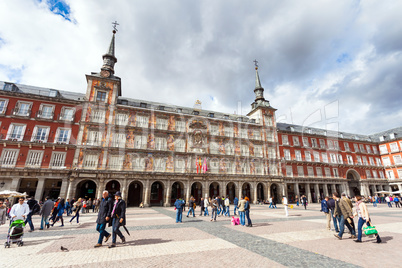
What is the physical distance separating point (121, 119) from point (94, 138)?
182 inches

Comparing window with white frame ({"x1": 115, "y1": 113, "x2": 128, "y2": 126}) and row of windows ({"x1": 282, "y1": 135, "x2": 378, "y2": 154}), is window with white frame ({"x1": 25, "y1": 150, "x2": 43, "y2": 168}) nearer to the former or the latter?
window with white frame ({"x1": 115, "y1": 113, "x2": 128, "y2": 126})

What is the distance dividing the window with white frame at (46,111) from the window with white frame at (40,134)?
5.41ft

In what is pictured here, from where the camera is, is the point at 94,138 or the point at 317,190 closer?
the point at 94,138

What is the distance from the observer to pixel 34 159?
24016mm

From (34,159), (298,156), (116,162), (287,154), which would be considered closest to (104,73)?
(116,162)

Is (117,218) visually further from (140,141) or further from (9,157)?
(9,157)

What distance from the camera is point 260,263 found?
17.0 ft

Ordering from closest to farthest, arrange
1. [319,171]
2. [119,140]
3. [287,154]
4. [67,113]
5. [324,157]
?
[67,113]
[119,140]
[287,154]
[319,171]
[324,157]

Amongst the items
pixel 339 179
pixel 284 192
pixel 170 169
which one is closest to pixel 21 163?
pixel 170 169

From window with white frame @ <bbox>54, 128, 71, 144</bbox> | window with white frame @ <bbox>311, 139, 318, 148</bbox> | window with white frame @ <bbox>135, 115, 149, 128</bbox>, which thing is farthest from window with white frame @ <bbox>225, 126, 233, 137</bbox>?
window with white frame @ <bbox>54, 128, 71, 144</bbox>

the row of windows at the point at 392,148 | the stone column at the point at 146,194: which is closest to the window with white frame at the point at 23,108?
the stone column at the point at 146,194

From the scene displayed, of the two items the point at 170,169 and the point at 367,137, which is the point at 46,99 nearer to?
the point at 170,169

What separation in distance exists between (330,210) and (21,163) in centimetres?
3208

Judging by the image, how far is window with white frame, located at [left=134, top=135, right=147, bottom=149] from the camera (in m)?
28.6
